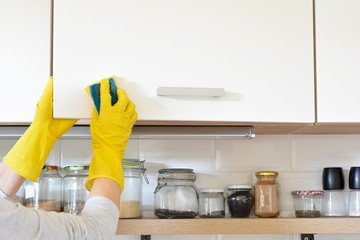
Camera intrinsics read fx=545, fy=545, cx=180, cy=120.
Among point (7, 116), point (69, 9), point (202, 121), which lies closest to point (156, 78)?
point (202, 121)

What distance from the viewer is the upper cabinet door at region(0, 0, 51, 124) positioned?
4.60ft

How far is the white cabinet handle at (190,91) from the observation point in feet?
4.50

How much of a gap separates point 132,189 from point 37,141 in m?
0.35

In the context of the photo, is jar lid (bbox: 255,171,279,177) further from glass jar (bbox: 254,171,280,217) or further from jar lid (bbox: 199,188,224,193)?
jar lid (bbox: 199,188,224,193)

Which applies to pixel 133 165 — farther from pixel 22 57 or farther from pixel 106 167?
pixel 22 57

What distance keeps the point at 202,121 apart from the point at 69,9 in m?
0.44

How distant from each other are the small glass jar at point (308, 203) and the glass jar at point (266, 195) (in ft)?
0.23

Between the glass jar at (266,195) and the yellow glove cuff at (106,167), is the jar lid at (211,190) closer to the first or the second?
the glass jar at (266,195)

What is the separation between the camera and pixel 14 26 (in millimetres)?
1415

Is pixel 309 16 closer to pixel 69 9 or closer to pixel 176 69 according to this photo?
pixel 176 69

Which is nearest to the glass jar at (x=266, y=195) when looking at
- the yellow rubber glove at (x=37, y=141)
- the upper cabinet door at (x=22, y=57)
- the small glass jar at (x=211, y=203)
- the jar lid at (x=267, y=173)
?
the jar lid at (x=267, y=173)

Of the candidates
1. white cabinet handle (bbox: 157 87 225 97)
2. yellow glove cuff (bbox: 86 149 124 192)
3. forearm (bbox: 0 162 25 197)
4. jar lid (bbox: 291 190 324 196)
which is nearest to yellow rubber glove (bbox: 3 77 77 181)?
forearm (bbox: 0 162 25 197)

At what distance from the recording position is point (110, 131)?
1.34 m

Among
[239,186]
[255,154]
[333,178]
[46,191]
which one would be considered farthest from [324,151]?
[46,191]
